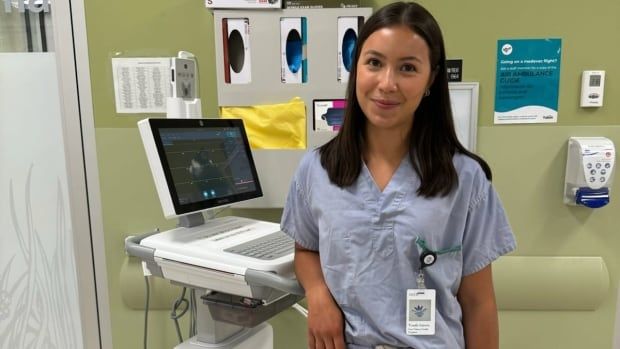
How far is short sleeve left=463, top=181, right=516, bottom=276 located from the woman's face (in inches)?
9.0

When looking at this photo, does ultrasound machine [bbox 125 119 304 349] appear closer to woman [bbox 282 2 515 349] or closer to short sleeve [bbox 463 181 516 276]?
woman [bbox 282 2 515 349]

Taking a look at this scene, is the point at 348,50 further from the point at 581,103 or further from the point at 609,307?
the point at 609,307

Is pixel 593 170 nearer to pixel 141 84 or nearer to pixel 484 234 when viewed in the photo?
pixel 484 234

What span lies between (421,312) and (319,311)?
0.20 m

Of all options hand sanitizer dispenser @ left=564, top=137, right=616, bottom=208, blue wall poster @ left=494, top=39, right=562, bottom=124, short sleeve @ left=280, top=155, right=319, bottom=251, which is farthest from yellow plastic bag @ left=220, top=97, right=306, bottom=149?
hand sanitizer dispenser @ left=564, top=137, right=616, bottom=208

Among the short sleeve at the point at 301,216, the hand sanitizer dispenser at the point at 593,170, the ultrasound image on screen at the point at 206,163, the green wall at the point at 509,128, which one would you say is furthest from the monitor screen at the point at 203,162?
the hand sanitizer dispenser at the point at 593,170

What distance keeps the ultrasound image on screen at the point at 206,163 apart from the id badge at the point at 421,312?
0.59 meters

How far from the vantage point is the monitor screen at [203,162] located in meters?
1.13

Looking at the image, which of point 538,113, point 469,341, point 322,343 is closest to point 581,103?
point 538,113

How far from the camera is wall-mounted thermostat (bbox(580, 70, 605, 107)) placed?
5.20ft

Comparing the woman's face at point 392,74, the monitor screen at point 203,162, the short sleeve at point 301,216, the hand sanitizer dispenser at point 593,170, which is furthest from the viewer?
the hand sanitizer dispenser at point 593,170

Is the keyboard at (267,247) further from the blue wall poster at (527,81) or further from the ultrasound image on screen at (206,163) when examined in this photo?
the blue wall poster at (527,81)

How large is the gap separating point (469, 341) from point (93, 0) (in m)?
1.60

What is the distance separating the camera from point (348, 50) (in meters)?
1.53
